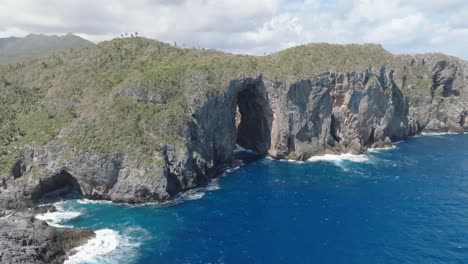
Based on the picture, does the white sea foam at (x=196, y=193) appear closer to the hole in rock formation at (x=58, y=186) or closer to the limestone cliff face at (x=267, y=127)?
the limestone cliff face at (x=267, y=127)

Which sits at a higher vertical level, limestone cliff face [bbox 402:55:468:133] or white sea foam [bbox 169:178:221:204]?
limestone cliff face [bbox 402:55:468:133]

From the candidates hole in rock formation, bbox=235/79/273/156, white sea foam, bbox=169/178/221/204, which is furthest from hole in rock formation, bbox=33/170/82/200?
hole in rock formation, bbox=235/79/273/156

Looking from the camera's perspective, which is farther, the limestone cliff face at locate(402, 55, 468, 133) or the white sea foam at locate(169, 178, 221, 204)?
the limestone cliff face at locate(402, 55, 468, 133)

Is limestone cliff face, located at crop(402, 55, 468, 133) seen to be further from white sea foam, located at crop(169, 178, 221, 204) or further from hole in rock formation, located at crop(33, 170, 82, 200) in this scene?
hole in rock formation, located at crop(33, 170, 82, 200)

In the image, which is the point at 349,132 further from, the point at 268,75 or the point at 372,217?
the point at 372,217

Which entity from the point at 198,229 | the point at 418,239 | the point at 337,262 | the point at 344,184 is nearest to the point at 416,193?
the point at 344,184

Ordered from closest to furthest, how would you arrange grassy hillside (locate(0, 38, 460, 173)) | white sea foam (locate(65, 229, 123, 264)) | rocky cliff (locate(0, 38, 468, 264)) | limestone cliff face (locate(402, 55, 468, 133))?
white sea foam (locate(65, 229, 123, 264)) → rocky cliff (locate(0, 38, 468, 264)) → grassy hillside (locate(0, 38, 460, 173)) → limestone cliff face (locate(402, 55, 468, 133))

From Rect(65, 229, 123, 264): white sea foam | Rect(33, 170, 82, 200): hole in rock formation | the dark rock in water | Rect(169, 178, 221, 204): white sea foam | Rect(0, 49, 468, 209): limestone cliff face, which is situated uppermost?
Rect(0, 49, 468, 209): limestone cliff face

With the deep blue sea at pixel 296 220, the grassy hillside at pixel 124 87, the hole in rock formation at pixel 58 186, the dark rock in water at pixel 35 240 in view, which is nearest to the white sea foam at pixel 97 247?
the deep blue sea at pixel 296 220
